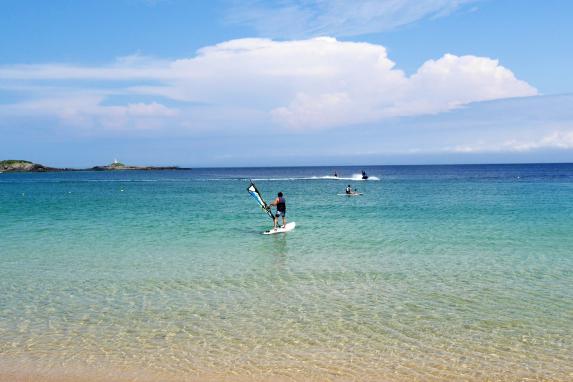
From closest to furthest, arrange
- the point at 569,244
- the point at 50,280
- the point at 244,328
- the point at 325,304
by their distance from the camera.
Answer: the point at 244,328 → the point at 325,304 → the point at 50,280 → the point at 569,244

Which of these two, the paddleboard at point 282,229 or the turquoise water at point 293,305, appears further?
the paddleboard at point 282,229

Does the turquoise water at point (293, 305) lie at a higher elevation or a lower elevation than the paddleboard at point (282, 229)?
lower

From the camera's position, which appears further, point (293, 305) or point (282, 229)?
point (282, 229)

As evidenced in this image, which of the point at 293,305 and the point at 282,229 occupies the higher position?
the point at 282,229

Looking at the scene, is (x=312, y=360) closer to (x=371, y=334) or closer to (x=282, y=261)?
(x=371, y=334)

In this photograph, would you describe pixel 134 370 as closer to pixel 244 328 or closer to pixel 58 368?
pixel 58 368

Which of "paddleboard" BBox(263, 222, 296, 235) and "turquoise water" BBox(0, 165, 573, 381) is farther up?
"paddleboard" BBox(263, 222, 296, 235)

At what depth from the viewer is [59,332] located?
11.0m

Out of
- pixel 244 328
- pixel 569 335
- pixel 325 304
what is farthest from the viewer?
pixel 325 304

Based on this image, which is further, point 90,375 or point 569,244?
point 569,244

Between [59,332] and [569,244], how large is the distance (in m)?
19.8

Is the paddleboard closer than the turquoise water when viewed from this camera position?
No

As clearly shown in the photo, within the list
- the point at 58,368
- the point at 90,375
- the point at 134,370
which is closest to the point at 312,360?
the point at 134,370

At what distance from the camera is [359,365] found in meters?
9.23
